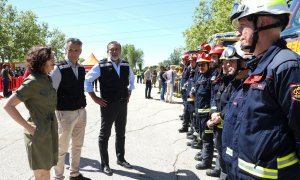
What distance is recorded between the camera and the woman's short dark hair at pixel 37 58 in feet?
11.3

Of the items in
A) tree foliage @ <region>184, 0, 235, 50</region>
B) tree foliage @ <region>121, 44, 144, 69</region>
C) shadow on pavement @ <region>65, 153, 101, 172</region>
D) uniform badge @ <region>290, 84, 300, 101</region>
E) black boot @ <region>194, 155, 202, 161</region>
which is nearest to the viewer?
uniform badge @ <region>290, 84, 300, 101</region>

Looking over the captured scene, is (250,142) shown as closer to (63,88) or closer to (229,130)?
(229,130)

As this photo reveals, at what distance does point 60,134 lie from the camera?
449 cm

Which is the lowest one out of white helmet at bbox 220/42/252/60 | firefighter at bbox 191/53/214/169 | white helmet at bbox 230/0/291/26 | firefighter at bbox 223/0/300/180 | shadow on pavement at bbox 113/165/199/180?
shadow on pavement at bbox 113/165/199/180

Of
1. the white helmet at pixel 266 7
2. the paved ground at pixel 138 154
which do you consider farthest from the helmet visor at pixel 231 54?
the paved ground at pixel 138 154

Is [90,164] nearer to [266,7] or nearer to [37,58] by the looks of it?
[37,58]

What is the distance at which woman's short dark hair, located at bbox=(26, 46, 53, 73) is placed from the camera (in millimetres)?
3438

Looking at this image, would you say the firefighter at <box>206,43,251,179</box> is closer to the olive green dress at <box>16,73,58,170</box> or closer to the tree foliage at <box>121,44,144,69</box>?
the olive green dress at <box>16,73,58,170</box>

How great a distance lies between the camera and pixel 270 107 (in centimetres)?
194

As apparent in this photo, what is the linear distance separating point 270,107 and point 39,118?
8.02 feet

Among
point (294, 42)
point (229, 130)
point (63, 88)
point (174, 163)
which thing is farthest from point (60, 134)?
point (294, 42)

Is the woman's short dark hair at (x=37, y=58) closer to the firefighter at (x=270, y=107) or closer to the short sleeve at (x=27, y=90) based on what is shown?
the short sleeve at (x=27, y=90)

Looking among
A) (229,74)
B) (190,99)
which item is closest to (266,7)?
(229,74)

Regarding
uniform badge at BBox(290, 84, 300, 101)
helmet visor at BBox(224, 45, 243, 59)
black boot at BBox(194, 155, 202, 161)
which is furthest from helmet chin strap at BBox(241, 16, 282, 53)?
black boot at BBox(194, 155, 202, 161)
